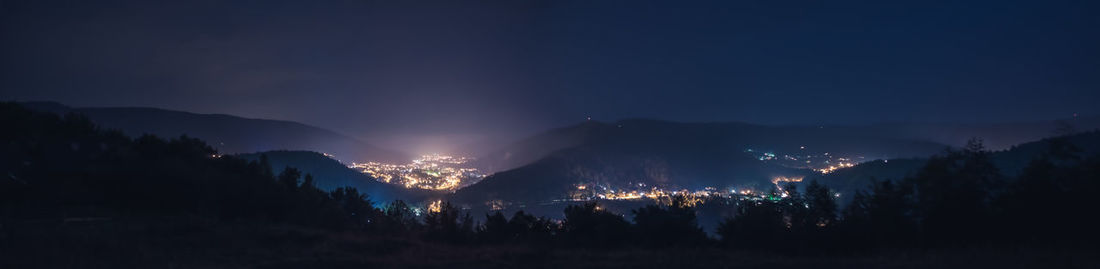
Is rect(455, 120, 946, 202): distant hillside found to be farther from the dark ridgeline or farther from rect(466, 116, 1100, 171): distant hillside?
the dark ridgeline

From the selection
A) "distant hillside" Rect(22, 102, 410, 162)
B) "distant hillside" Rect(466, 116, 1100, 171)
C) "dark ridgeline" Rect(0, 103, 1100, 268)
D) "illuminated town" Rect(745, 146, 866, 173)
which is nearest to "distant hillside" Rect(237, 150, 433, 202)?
"distant hillside" Rect(22, 102, 410, 162)

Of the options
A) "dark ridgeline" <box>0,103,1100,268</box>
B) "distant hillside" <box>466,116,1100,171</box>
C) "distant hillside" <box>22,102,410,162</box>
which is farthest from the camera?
"distant hillside" <box>466,116,1100,171</box>

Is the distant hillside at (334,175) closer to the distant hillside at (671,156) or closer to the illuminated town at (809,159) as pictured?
the distant hillside at (671,156)

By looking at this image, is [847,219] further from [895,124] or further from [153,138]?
[895,124]

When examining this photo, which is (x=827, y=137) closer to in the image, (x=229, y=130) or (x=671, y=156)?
(x=671, y=156)

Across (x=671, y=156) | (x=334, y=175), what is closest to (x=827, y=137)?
(x=671, y=156)

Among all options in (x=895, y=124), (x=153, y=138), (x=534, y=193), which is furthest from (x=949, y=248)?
(x=895, y=124)
